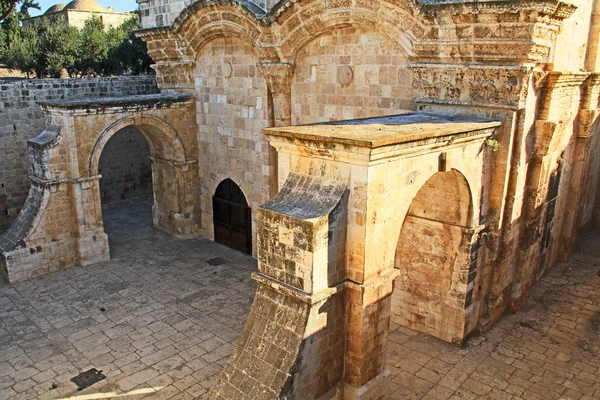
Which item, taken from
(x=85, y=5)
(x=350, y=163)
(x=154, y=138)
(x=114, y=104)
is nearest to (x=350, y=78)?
(x=350, y=163)

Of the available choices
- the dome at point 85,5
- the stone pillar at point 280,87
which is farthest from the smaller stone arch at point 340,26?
the dome at point 85,5

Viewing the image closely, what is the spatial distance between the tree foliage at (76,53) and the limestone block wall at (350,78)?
510 inches

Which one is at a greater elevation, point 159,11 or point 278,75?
point 159,11

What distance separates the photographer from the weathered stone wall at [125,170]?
52.6 ft

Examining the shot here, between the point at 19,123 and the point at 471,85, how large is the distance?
36.2 ft

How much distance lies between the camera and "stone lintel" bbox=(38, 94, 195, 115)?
1070cm

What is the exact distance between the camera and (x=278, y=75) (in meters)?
10.5

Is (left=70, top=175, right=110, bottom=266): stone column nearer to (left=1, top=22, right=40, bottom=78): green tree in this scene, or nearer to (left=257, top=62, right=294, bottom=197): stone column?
(left=257, top=62, right=294, bottom=197): stone column

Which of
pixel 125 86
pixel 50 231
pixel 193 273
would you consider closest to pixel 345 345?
pixel 193 273

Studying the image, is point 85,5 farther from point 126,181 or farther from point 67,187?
point 67,187

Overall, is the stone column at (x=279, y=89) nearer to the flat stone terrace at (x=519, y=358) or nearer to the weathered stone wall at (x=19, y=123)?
the flat stone terrace at (x=519, y=358)

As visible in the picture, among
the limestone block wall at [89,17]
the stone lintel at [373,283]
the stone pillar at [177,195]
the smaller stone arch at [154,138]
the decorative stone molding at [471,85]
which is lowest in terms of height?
the stone pillar at [177,195]

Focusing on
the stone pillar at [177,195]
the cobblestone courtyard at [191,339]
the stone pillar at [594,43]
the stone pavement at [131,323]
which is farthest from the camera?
the stone pillar at [177,195]

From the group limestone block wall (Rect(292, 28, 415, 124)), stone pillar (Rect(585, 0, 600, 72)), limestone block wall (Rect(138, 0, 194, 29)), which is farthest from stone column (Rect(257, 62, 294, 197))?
stone pillar (Rect(585, 0, 600, 72))
